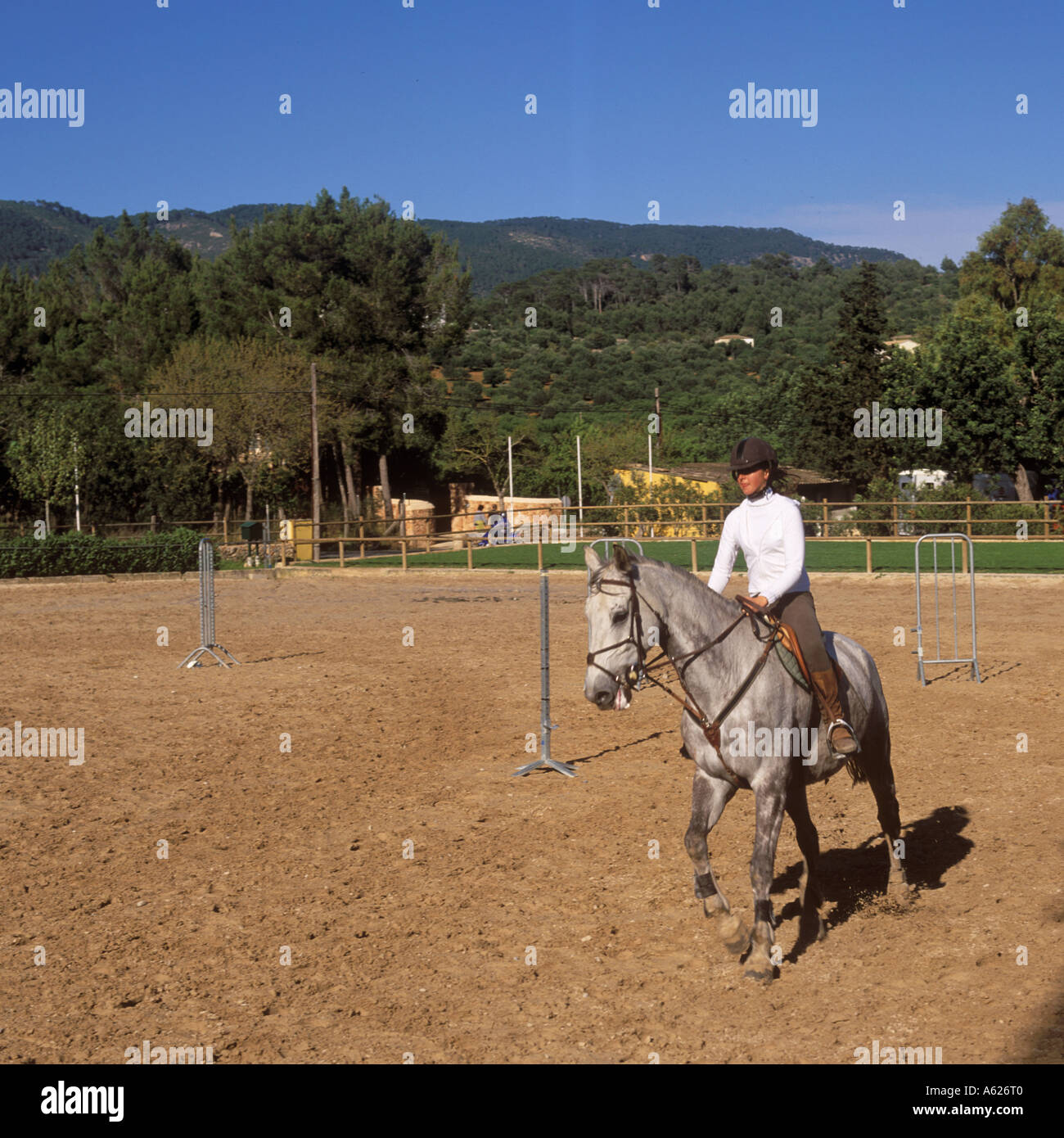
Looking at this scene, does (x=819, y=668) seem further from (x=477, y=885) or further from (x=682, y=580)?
(x=477, y=885)

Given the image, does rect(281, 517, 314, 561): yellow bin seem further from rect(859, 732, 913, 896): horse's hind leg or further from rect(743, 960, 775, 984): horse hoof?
rect(743, 960, 775, 984): horse hoof

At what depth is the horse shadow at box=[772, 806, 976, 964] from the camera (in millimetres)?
6008

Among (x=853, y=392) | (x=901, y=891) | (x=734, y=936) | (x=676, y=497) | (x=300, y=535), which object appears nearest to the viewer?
(x=734, y=936)

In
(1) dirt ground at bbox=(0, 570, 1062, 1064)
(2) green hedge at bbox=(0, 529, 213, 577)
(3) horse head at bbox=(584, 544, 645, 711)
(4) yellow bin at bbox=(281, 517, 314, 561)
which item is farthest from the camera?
(4) yellow bin at bbox=(281, 517, 314, 561)

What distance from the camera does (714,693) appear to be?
527 centimetres

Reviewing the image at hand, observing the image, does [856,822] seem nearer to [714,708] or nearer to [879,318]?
[714,708]

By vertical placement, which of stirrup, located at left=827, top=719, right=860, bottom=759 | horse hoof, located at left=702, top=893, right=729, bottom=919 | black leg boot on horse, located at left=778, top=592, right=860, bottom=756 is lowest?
horse hoof, located at left=702, top=893, right=729, bottom=919

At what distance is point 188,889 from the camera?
22.2ft

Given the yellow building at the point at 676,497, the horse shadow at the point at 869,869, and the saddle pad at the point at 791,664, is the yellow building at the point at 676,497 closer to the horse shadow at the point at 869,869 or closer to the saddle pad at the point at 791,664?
the horse shadow at the point at 869,869

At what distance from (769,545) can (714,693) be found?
0.82m

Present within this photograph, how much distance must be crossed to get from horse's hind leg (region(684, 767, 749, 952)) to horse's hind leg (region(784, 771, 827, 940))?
13.4 inches

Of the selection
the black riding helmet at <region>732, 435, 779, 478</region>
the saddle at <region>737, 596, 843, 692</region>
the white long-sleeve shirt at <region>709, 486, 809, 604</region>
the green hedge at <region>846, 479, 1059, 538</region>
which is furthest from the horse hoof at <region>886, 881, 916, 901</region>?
the green hedge at <region>846, 479, 1059, 538</region>

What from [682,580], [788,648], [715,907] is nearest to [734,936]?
[715,907]

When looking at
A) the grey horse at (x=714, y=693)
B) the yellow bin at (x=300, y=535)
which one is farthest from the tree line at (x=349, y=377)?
the grey horse at (x=714, y=693)
